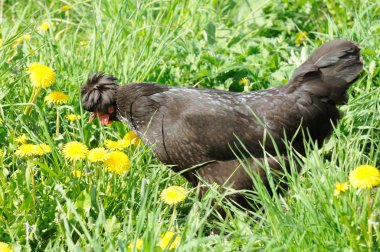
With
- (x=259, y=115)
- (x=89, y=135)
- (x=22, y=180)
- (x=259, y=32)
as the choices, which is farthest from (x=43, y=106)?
(x=259, y=32)

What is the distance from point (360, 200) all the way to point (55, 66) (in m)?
2.50

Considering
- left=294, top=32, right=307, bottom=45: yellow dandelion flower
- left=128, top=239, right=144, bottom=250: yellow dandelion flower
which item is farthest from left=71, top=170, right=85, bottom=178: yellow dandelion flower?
left=294, top=32, right=307, bottom=45: yellow dandelion flower

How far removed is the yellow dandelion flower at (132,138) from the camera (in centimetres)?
444

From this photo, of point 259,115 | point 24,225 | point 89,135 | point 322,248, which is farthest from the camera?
point 89,135

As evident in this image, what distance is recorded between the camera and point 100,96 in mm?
4508

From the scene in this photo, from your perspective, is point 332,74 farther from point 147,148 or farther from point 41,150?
point 41,150

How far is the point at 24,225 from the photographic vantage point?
3.72 m

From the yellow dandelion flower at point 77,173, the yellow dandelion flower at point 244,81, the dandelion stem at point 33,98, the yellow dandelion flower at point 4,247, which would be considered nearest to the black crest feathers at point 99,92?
the dandelion stem at point 33,98

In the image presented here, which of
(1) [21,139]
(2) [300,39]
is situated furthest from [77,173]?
(2) [300,39]

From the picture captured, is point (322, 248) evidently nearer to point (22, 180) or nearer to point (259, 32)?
point (22, 180)

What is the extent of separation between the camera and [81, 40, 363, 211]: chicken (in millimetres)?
4289

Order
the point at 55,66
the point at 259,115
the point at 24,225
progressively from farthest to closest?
the point at 55,66 → the point at 259,115 → the point at 24,225

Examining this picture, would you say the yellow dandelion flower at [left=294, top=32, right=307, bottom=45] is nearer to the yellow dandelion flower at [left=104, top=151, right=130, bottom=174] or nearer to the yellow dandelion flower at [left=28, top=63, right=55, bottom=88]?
the yellow dandelion flower at [left=28, top=63, right=55, bottom=88]

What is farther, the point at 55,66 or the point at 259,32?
the point at 259,32
